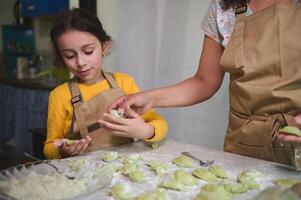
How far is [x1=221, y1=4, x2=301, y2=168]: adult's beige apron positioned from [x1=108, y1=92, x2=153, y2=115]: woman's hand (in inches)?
11.3

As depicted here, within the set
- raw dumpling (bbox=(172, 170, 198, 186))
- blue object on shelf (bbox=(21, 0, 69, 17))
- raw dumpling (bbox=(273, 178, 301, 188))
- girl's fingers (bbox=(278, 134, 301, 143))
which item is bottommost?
raw dumpling (bbox=(172, 170, 198, 186))

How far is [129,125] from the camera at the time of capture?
1.01 m

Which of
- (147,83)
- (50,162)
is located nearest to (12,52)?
(147,83)

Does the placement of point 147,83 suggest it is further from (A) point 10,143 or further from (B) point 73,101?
(A) point 10,143

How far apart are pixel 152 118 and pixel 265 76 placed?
1.52 feet

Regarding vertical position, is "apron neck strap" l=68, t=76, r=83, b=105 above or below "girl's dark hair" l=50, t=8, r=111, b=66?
below

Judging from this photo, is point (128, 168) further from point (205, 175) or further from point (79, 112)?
point (79, 112)

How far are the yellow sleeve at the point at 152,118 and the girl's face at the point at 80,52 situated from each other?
0.15 m

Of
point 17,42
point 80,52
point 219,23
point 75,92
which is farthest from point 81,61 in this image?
point 17,42

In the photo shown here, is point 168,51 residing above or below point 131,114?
above

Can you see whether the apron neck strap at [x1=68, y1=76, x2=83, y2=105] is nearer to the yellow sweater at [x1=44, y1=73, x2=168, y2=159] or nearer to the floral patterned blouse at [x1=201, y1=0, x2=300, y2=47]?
the yellow sweater at [x1=44, y1=73, x2=168, y2=159]

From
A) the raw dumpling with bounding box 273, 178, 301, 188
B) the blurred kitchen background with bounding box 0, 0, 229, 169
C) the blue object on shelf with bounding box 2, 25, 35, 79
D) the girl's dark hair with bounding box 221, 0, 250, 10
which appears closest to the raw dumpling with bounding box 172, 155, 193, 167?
the raw dumpling with bounding box 273, 178, 301, 188

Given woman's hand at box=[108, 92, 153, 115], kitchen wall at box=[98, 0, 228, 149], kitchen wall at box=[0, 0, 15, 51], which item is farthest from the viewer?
kitchen wall at box=[0, 0, 15, 51]

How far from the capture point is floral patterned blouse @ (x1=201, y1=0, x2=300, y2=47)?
1.12 meters
